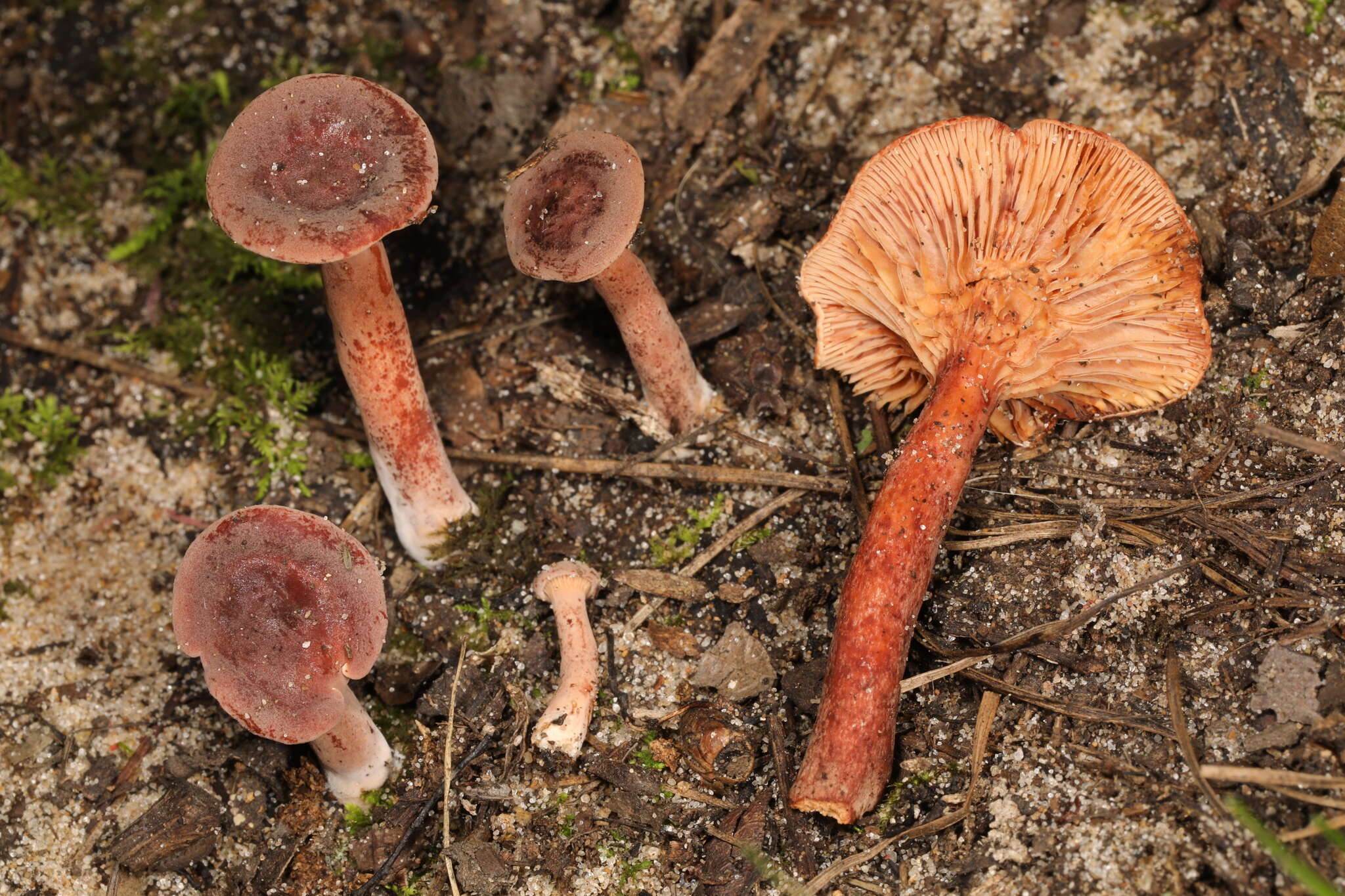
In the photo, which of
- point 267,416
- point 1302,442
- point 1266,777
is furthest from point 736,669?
point 267,416

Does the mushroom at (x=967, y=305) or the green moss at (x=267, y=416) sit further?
the green moss at (x=267, y=416)

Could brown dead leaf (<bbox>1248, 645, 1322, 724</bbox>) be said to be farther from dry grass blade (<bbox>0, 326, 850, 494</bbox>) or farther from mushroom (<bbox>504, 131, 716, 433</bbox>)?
mushroom (<bbox>504, 131, 716, 433</bbox>)

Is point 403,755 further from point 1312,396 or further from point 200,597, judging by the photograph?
point 1312,396

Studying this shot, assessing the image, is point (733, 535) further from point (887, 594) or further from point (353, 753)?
point (353, 753)

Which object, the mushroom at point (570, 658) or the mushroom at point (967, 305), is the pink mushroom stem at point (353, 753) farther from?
the mushroom at point (967, 305)

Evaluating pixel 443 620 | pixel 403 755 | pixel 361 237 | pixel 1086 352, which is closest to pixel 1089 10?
pixel 1086 352

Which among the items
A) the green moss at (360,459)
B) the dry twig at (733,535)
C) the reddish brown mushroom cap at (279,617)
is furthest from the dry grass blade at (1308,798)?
the green moss at (360,459)
